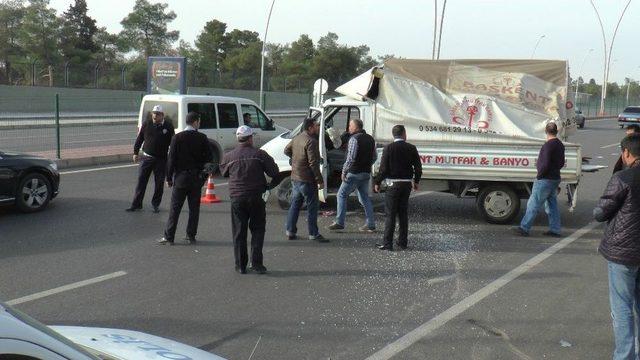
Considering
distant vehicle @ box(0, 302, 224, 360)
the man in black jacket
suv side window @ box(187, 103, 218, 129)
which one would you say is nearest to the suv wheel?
suv side window @ box(187, 103, 218, 129)

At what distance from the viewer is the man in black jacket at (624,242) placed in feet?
14.8

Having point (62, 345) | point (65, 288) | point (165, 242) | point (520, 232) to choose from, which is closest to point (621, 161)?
point (520, 232)

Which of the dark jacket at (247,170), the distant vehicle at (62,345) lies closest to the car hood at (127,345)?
the distant vehicle at (62,345)

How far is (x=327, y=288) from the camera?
21.7 ft

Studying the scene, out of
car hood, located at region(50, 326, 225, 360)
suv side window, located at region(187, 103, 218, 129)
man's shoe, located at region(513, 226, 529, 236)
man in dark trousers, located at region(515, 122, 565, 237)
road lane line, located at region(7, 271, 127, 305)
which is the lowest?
road lane line, located at region(7, 271, 127, 305)

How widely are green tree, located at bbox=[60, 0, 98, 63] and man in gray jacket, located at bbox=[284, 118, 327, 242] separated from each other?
196 feet

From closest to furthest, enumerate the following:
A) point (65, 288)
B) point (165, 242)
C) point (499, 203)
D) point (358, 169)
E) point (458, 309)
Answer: point (458, 309) < point (65, 288) < point (165, 242) < point (358, 169) < point (499, 203)

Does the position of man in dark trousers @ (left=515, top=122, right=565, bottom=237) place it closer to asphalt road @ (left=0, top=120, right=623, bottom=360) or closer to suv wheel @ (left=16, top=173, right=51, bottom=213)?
asphalt road @ (left=0, top=120, right=623, bottom=360)

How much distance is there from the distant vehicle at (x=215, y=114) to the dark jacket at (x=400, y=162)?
7039 millimetres

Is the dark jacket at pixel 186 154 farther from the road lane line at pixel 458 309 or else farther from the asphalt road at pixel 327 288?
the road lane line at pixel 458 309

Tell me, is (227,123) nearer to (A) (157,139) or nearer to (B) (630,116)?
(A) (157,139)

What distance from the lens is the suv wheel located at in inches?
390

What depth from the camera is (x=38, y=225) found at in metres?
9.23

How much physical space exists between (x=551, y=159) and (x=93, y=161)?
1163 centimetres
